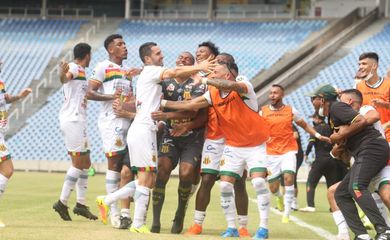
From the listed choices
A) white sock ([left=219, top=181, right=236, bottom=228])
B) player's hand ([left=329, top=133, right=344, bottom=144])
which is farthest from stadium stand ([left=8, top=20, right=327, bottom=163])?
player's hand ([left=329, top=133, right=344, bottom=144])

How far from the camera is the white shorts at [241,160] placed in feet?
39.0

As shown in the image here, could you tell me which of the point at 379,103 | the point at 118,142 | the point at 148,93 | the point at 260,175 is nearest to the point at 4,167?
the point at 118,142

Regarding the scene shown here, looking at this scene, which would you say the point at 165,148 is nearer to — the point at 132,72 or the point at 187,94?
the point at 187,94

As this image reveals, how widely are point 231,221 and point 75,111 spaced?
140 inches

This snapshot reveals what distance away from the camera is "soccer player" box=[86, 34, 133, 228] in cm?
1338

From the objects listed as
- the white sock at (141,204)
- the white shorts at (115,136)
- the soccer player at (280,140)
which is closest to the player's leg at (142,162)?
the white sock at (141,204)

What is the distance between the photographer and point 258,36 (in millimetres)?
44062

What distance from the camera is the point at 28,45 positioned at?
150ft

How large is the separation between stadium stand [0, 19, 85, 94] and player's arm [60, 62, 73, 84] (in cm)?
2786

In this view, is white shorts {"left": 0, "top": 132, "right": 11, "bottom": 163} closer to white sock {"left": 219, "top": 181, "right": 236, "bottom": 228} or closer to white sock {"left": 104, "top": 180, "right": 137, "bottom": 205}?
white sock {"left": 104, "top": 180, "right": 137, "bottom": 205}

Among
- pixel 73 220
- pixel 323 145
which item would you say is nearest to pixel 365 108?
pixel 73 220

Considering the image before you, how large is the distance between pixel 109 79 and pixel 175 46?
3027cm

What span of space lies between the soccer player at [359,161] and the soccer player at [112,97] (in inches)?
147

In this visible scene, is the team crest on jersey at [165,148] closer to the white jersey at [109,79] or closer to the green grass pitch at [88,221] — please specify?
the green grass pitch at [88,221]
